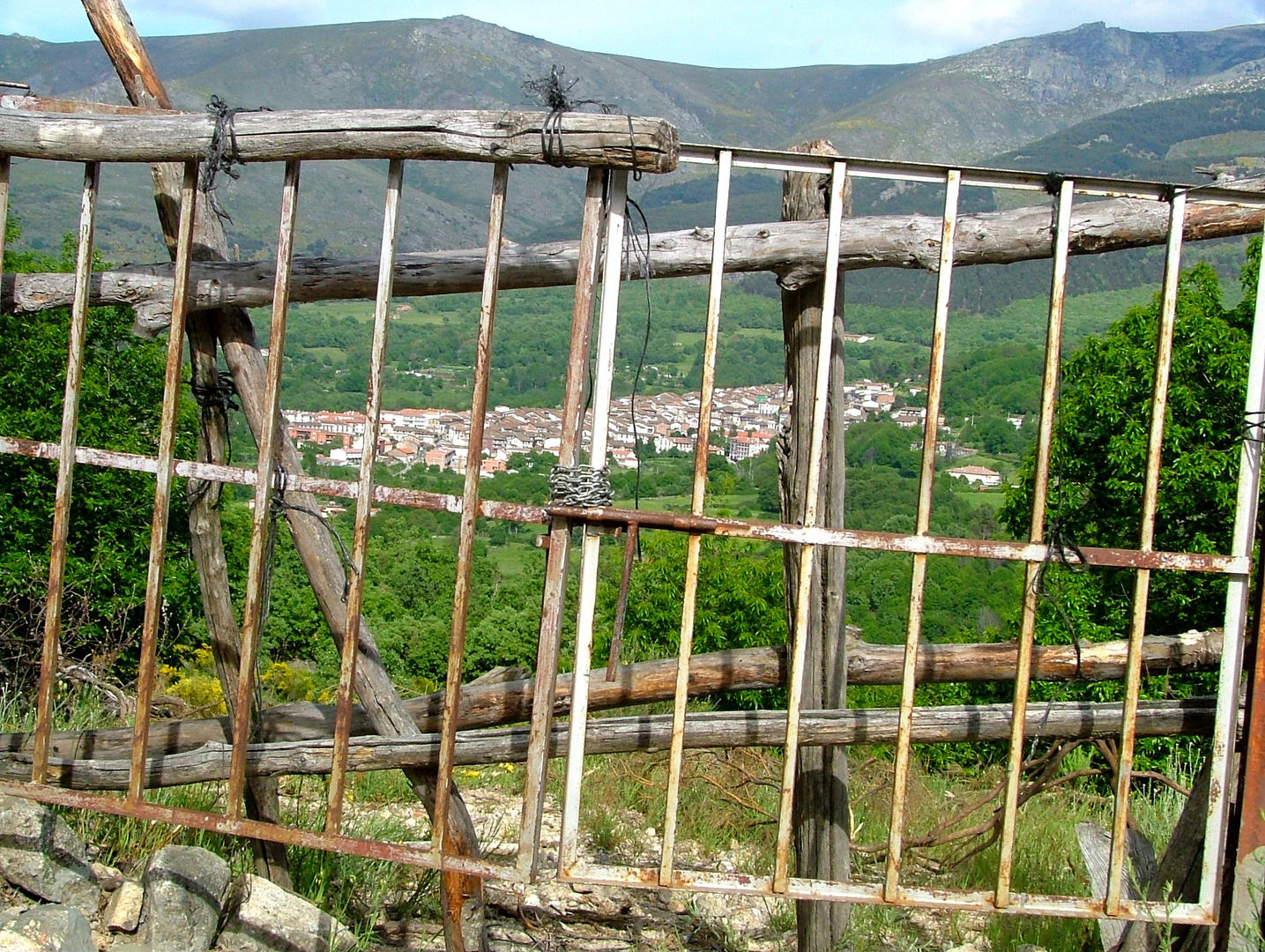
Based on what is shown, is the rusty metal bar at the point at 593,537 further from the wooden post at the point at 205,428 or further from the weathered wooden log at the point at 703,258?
the wooden post at the point at 205,428

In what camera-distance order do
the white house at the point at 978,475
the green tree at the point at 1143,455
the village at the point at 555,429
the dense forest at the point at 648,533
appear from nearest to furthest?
the village at the point at 555,429 < the dense forest at the point at 648,533 < the green tree at the point at 1143,455 < the white house at the point at 978,475

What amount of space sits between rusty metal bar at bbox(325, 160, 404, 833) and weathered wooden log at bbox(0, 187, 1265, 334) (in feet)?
1.56

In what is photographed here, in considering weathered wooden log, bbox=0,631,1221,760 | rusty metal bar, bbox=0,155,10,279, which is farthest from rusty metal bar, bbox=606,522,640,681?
rusty metal bar, bbox=0,155,10,279

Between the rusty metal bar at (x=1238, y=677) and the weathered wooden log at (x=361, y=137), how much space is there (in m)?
1.48

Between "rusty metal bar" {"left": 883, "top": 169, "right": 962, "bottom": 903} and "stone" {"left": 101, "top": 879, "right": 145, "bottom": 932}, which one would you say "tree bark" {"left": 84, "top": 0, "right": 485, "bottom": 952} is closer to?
"stone" {"left": 101, "top": 879, "right": 145, "bottom": 932}

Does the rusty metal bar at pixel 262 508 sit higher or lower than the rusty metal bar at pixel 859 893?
higher

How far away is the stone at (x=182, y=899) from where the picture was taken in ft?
9.20

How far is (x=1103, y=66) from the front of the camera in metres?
188

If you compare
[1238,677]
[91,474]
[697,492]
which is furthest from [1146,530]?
[91,474]

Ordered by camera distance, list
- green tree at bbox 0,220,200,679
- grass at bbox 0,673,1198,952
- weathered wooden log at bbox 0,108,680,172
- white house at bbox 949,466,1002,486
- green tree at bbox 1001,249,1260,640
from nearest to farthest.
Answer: weathered wooden log at bbox 0,108,680,172
grass at bbox 0,673,1198,952
green tree at bbox 0,220,200,679
green tree at bbox 1001,249,1260,640
white house at bbox 949,466,1002,486

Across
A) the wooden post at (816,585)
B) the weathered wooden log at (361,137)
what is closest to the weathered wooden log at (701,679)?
the wooden post at (816,585)

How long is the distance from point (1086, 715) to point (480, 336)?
2066 mm

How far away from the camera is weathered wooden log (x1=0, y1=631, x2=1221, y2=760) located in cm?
321

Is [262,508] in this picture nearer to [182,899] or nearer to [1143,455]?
[182,899]
